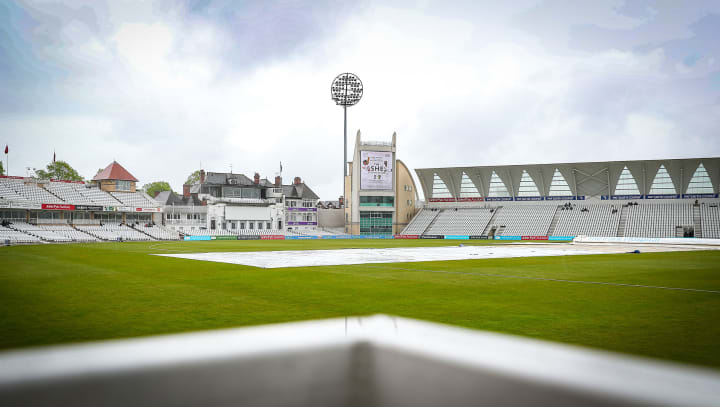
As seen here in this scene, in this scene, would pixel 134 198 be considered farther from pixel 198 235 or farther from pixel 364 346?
pixel 364 346

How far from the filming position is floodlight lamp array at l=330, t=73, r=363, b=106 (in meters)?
81.0

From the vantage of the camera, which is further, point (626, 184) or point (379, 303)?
point (626, 184)

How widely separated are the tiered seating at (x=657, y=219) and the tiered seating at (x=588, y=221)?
1924 mm

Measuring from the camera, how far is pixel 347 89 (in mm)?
81188

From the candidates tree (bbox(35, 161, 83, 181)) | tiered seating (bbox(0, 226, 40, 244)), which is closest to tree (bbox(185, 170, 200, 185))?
tree (bbox(35, 161, 83, 181))

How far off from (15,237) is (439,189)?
58.7 metres

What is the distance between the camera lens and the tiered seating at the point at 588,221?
2603 inches

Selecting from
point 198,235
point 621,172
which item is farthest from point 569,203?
point 198,235

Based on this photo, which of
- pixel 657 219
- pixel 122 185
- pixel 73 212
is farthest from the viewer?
pixel 122 185

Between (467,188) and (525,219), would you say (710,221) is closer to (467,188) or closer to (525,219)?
(525,219)

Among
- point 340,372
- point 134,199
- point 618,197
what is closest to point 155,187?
point 134,199

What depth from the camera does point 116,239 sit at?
65.2 metres

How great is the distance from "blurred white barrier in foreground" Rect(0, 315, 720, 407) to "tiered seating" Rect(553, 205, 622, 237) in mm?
70156

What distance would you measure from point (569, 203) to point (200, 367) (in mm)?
78530
